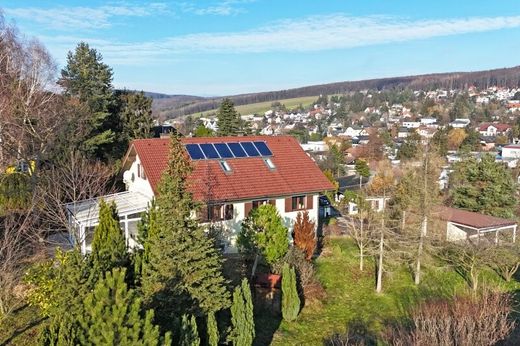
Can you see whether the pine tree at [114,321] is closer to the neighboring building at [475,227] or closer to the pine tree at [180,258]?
the pine tree at [180,258]

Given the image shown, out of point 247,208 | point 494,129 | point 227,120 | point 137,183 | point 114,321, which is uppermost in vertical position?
point 227,120

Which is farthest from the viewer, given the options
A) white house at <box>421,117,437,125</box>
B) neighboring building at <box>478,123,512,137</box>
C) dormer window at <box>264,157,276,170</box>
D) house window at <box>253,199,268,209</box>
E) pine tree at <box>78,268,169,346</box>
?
white house at <box>421,117,437,125</box>

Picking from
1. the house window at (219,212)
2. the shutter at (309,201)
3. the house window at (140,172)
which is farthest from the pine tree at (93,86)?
the shutter at (309,201)

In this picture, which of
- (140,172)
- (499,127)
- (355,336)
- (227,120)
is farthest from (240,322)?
(499,127)

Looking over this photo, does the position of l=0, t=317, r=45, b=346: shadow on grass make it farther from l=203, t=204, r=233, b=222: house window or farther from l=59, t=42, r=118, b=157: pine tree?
l=59, t=42, r=118, b=157: pine tree

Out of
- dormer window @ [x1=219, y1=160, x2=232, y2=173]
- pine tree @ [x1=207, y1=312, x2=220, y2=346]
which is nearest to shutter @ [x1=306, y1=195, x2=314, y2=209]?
dormer window @ [x1=219, y1=160, x2=232, y2=173]

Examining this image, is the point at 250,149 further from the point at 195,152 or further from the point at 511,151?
the point at 511,151

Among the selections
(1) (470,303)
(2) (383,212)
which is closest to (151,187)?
(2) (383,212)
